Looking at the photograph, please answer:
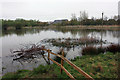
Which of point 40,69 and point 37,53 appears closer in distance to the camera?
point 40,69

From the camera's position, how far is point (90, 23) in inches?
2315

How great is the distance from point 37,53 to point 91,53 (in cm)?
473

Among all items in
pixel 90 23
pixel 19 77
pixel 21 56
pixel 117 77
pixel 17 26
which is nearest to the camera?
pixel 117 77

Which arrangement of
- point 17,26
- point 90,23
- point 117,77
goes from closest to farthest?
1. point 117,77
2. point 90,23
3. point 17,26

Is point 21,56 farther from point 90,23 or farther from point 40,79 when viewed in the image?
point 90,23

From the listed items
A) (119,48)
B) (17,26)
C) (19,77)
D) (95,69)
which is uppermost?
(17,26)

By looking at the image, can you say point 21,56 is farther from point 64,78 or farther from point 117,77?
point 117,77

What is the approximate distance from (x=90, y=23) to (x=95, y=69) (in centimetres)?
5779

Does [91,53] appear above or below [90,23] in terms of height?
below

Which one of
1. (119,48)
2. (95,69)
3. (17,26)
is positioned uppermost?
(17,26)

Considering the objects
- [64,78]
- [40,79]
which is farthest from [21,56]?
[64,78]

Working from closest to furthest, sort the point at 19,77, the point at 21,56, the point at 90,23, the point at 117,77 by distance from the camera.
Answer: the point at 117,77
the point at 19,77
the point at 21,56
the point at 90,23

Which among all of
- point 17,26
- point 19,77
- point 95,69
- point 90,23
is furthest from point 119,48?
point 17,26

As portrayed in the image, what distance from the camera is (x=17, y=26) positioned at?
2667 inches
